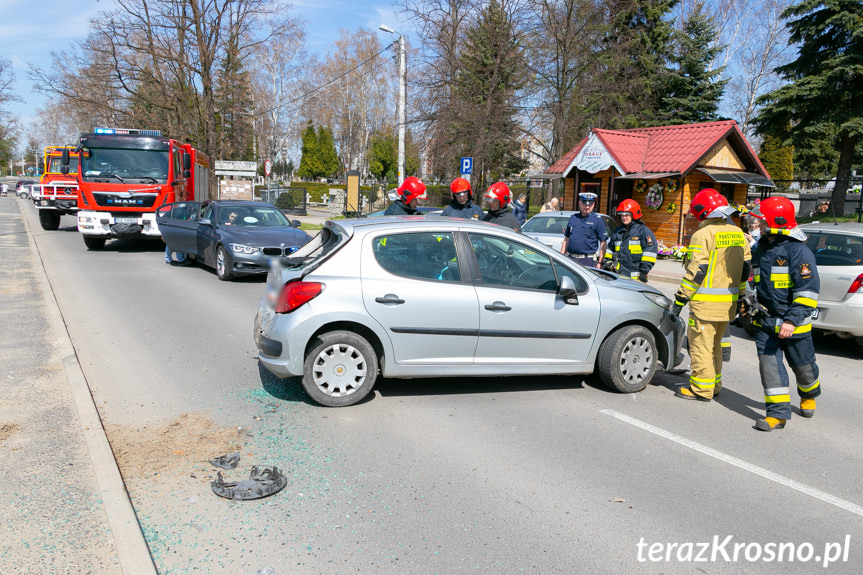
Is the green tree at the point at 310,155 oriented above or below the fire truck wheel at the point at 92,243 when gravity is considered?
above

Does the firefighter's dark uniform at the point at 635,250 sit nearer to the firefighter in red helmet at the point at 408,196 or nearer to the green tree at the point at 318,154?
the firefighter in red helmet at the point at 408,196

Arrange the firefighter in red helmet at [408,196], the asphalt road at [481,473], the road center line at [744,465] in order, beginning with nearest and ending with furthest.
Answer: the asphalt road at [481,473] → the road center line at [744,465] → the firefighter in red helmet at [408,196]

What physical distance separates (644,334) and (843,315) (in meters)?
3.08

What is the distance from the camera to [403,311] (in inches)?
200

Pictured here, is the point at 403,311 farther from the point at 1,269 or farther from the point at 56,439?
the point at 1,269

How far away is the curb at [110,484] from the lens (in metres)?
2.95

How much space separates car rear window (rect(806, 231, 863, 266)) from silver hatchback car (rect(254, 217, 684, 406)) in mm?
3100

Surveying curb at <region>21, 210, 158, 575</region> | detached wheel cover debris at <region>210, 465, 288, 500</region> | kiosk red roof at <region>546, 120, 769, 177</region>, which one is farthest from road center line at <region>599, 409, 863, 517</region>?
kiosk red roof at <region>546, 120, 769, 177</region>

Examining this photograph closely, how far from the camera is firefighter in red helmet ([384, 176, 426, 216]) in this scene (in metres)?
7.96

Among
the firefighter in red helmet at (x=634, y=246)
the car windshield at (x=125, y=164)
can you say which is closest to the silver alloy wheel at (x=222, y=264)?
the car windshield at (x=125, y=164)

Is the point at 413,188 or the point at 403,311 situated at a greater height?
the point at 413,188

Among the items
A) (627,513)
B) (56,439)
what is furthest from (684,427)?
(56,439)

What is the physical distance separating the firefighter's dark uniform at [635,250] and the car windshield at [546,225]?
5569 millimetres

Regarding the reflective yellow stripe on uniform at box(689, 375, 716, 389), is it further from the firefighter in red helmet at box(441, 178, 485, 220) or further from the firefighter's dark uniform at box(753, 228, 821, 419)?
the firefighter in red helmet at box(441, 178, 485, 220)
